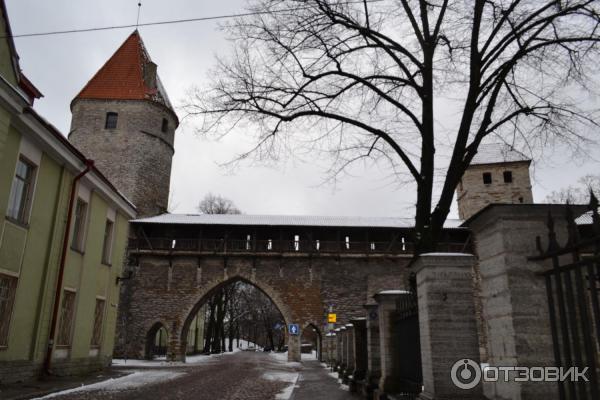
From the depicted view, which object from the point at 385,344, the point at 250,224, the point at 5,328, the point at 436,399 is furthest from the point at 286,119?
the point at 250,224

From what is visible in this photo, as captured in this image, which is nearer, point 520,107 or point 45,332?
point 520,107

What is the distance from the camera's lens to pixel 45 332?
33.2 feet

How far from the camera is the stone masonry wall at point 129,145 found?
90.2 ft

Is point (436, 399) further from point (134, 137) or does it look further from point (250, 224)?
point (134, 137)

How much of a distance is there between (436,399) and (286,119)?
18.3 ft

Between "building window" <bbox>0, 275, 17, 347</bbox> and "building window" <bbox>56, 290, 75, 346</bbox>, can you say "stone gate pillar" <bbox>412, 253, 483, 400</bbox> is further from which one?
"building window" <bbox>56, 290, 75, 346</bbox>

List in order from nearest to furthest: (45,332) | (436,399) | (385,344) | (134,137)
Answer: (436,399) < (385,344) < (45,332) < (134,137)

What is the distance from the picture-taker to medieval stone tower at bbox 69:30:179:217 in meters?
27.6

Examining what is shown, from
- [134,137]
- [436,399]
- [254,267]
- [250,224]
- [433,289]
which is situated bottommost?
[436,399]

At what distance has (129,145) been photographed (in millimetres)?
27938

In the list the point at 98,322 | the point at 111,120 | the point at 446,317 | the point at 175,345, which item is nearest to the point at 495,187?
the point at 175,345

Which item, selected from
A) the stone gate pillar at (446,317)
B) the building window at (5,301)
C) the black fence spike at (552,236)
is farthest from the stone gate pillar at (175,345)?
the black fence spike at (552,236)

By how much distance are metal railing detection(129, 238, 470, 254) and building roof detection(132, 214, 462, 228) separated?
1.07 meters

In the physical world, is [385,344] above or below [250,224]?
below
